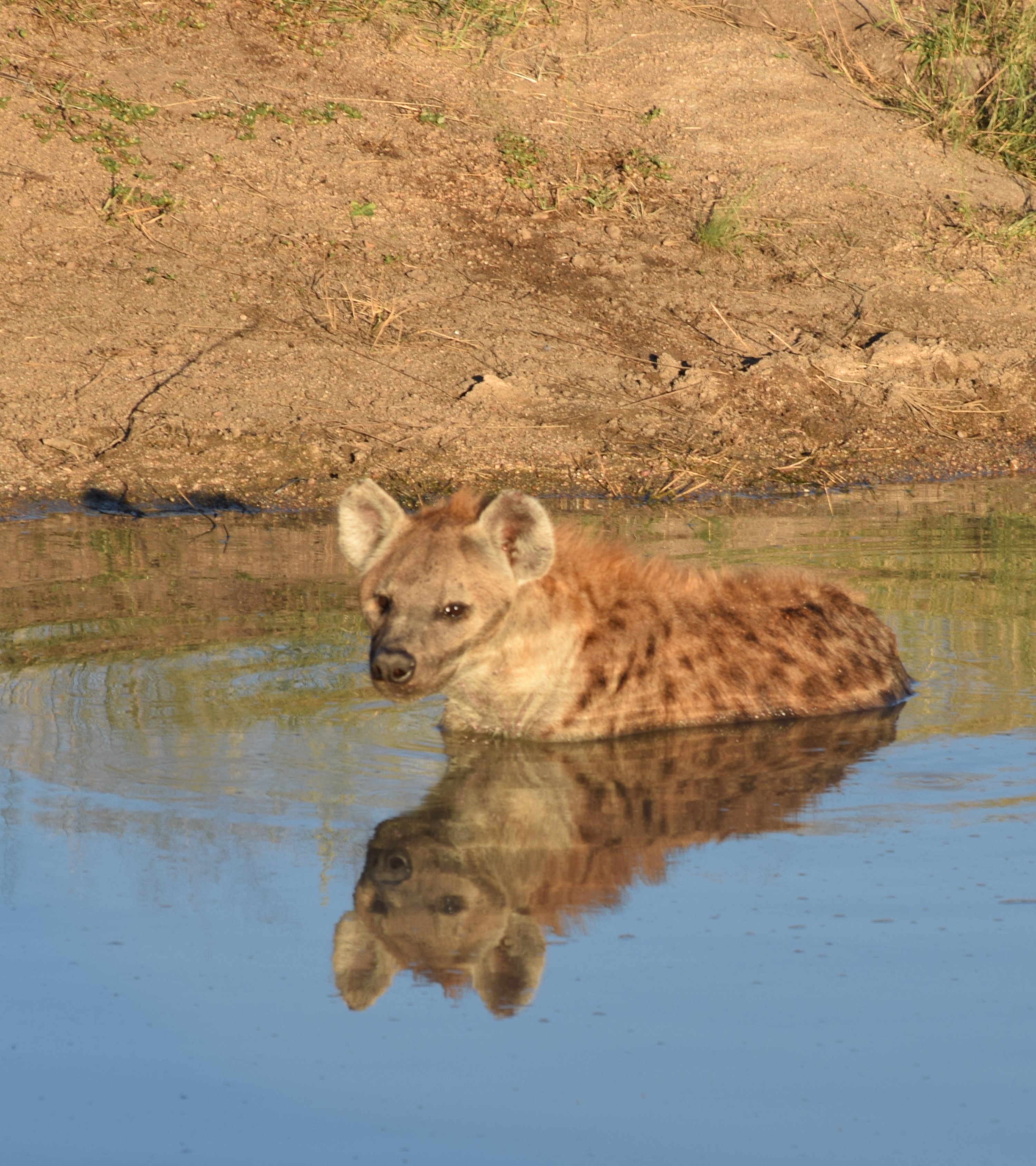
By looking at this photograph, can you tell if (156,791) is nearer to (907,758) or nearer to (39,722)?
Answer: (39,722)

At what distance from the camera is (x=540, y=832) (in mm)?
3766

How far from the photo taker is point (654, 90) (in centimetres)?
1134

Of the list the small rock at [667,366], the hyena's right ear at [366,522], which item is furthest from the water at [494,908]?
the small rock at [667,366]

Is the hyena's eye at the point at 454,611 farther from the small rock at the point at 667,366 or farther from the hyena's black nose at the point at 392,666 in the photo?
the small rock at the point at 667,366

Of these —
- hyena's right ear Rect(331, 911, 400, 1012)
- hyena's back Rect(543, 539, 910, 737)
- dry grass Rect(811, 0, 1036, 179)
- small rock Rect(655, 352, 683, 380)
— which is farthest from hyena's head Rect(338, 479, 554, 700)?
dry grass Rect(811, 0, 1036, 179)

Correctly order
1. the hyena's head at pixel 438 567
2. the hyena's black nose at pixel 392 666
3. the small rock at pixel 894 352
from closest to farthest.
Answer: the hyena's black nose at pixel 392 666 < the hyena's head at pixel 438 567 < the small rock at pixel 894 352

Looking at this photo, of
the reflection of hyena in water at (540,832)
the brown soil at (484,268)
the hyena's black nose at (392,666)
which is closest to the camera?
the reflection of hyena in water at (540,832)

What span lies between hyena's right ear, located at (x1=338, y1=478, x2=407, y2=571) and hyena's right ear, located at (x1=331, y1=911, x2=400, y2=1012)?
146cm

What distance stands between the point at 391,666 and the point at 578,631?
28.8 inches

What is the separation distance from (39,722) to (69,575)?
74.2 inches

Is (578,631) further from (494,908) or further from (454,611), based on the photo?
(494,908)

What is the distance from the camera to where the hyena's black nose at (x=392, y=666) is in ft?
13.1

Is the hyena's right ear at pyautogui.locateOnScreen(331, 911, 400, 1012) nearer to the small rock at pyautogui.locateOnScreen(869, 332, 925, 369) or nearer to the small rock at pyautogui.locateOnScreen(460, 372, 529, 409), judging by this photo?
the small rock at pyautogui.locateOnScreen(460, 372, 529, 409)

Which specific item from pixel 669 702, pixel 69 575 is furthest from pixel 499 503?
pixel 69 575
